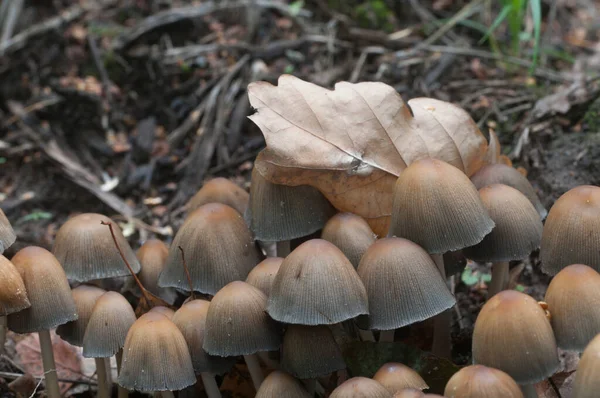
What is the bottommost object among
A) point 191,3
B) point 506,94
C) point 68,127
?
point 68,127

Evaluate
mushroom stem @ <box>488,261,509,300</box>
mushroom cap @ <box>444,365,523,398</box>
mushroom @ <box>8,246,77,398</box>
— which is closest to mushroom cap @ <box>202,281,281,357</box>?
mushroom @ <box>8,246,77,398</box>

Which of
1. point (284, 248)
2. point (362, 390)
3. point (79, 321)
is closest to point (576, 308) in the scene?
point (362, 390)

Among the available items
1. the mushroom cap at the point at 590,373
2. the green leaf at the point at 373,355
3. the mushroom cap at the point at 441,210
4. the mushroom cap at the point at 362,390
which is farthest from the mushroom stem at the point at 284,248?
the mushroom cap at the point at 590,373

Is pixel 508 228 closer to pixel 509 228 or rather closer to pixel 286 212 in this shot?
pixel 509 228

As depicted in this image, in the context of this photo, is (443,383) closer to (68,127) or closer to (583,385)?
(583,385)

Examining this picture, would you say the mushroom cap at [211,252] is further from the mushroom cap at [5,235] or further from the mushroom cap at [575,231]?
the mushroom cap at [575,231]

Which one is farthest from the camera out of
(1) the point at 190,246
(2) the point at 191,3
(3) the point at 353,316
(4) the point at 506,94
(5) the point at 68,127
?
(2) the point at 191,3

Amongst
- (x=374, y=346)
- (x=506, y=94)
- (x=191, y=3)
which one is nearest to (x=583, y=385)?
(x=374, y=346)

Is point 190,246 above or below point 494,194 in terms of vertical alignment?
below
